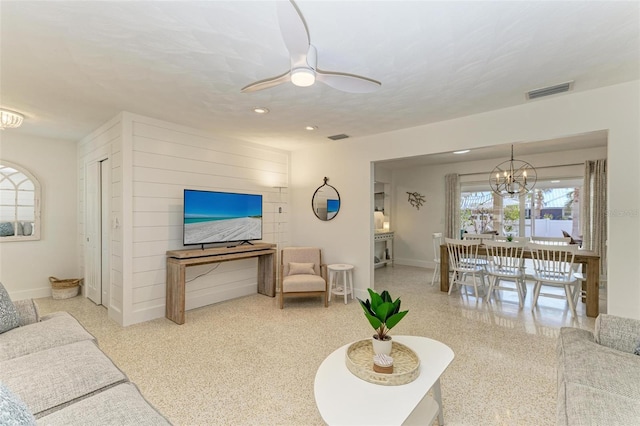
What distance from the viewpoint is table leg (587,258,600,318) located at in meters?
3.75

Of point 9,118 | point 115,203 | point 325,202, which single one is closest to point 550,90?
point 325,202

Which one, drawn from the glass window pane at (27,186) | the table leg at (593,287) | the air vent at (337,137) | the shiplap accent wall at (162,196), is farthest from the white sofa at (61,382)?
the table leg at (593,287)

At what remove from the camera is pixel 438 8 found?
1696mm

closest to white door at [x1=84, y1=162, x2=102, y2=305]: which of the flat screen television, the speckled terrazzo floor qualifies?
the speckled terrazzo floor

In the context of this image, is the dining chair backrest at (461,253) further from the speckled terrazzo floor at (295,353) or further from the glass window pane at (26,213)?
the glass window pane at (26,213)

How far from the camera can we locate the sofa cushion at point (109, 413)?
116cm

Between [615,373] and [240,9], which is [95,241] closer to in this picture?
[240,9]

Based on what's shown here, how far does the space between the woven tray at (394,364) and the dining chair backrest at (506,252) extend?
3442mm

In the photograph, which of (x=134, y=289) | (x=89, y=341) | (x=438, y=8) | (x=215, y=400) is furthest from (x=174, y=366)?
(x=438, y=8)

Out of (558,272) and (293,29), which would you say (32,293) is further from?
(558,272)

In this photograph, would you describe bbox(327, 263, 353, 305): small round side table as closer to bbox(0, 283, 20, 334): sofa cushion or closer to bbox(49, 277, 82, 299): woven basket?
bbox(0, 283, 20, 334): sofa cushion

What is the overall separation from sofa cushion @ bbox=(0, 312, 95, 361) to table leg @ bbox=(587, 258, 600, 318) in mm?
5441

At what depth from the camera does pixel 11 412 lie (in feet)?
2.39

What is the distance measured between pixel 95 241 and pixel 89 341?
3.02m
